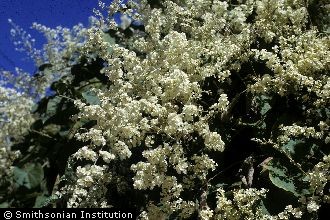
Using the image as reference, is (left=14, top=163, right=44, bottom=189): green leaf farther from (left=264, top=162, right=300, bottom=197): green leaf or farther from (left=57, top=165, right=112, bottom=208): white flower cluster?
(left=264, top=162, right=300, bottom=197): green leaf

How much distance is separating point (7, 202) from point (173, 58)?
198 cm

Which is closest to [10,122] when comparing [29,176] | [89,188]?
[29,176]

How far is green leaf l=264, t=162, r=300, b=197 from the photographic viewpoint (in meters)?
2.31

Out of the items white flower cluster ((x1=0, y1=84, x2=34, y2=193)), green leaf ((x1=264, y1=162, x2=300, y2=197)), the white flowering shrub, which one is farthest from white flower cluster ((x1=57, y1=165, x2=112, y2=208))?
white flower cluster ((x1=0, y1=84, x2=34, y2=193))

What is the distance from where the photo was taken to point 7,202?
382 centimetres

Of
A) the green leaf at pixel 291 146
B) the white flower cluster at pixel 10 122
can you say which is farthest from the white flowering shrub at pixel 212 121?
the white flower cluster at pixel 10 122

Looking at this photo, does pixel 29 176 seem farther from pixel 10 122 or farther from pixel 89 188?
pixel 89 188

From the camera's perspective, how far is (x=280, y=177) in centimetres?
237

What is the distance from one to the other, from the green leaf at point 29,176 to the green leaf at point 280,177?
1885 millimetres

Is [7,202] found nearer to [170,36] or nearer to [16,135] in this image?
[16,135]

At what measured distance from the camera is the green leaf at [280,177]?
2.31m

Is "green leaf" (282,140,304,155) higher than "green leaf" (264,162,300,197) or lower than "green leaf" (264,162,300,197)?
higher

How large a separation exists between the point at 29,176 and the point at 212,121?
1.63 metres

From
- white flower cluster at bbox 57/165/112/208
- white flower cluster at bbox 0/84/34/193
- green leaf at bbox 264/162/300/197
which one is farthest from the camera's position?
white flower cluster at bbox 0/84/34/193
